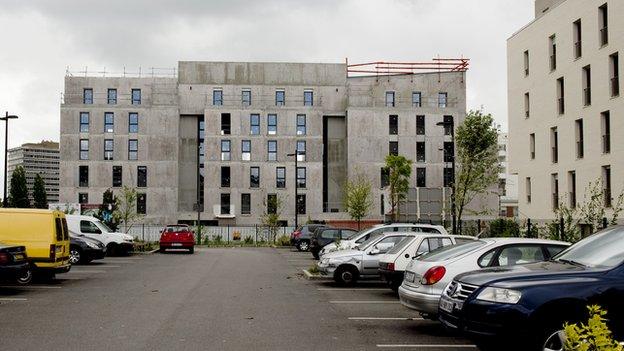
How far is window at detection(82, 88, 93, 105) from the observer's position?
72.6m

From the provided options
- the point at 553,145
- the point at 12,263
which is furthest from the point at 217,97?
the point at 12,263

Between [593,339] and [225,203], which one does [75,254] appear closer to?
[593,339]

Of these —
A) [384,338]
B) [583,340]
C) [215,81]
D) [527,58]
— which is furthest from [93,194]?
[583,340]

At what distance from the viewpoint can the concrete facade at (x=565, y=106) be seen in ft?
111

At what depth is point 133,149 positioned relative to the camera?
2805 inches

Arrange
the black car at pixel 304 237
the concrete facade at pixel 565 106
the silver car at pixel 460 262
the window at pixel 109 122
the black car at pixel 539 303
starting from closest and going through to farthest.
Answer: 1. the black car at pixel 539 303
2. the silver car at pixel 460 262
3. the concrete facade at pixel 565 106
4. the black car at pixel 304 237
5. the window at pixel 109 122

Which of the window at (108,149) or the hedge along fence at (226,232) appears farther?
the window at (108,149)

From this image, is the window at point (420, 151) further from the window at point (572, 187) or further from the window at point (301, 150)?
the window at point (572, 187)

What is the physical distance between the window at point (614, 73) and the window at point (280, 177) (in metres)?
40.6

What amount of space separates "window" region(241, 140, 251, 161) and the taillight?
197 ft

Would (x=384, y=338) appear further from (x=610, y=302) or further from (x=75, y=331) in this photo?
(x=75, y=331)

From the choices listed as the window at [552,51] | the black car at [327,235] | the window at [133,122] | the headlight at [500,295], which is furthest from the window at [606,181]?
the window at [133,122]

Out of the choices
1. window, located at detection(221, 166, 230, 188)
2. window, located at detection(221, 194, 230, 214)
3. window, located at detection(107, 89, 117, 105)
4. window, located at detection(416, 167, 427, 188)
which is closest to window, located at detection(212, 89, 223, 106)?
window, located at detection(221, 166, 230, 188)

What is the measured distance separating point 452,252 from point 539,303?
429 centimetres
